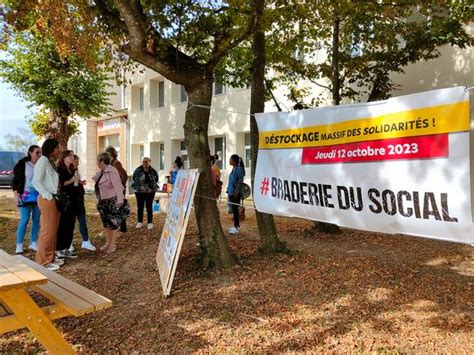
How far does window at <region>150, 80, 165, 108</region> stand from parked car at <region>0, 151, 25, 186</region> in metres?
7.88

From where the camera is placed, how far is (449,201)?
3.38 metres

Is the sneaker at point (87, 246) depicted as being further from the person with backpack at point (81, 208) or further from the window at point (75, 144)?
the window at point (75, 144)

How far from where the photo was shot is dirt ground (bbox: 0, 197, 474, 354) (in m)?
3.68

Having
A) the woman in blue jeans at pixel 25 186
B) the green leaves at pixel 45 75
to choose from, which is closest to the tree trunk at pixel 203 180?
the woman in blue jeans at pixel 25 186

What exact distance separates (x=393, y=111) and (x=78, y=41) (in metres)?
5.48

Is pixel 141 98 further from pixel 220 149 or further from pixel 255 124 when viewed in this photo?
pixel 255 124

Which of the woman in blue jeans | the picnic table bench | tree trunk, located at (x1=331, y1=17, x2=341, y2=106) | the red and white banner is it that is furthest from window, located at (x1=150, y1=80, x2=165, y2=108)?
the picnic table bench

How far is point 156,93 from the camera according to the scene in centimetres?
2298

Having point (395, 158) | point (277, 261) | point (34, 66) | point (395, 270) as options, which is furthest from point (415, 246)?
point (34, 66)

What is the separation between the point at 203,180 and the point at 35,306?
2.73 metres

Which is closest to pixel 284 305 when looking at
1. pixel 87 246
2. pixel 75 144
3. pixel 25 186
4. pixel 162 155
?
pixel 87 246

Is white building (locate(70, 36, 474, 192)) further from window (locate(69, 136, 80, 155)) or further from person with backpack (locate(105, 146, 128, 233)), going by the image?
person with backpack (locate(105, 146, 128, 233))

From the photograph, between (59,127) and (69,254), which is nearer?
(69,254)

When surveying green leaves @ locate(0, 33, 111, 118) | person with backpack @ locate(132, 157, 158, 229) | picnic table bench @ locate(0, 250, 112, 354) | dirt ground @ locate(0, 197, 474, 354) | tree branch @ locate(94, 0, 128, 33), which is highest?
green leaves @ locate(0, 33, 111, 118)
